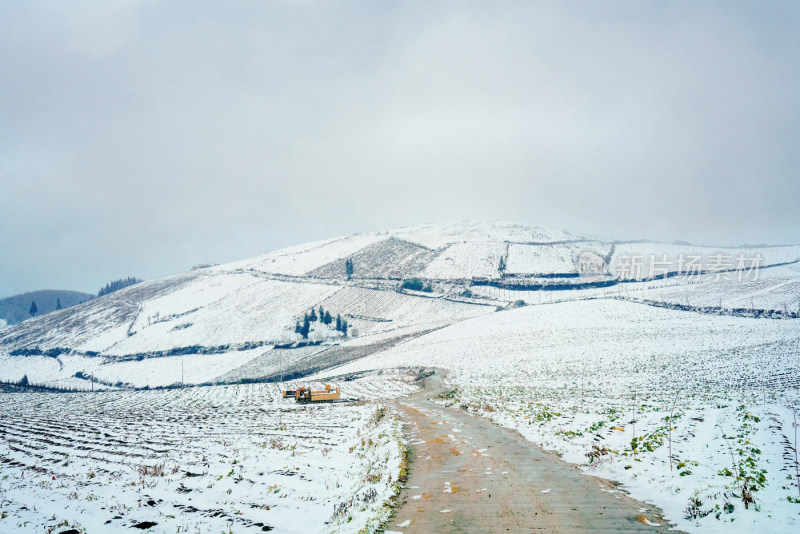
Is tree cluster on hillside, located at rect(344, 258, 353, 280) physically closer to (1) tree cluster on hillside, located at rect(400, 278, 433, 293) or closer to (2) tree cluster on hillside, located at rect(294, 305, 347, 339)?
(1) tree cluster on hillside, located at rect(400, 278, 433, 293)

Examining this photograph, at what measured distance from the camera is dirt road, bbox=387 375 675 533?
903cm

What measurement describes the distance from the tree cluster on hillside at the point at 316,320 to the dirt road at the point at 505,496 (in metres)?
116

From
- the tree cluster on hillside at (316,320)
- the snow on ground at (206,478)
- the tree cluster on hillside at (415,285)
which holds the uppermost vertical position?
the tree cluster on hillside at (415,285)

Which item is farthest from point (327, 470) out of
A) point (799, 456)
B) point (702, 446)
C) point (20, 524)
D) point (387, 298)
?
point (387, 298)

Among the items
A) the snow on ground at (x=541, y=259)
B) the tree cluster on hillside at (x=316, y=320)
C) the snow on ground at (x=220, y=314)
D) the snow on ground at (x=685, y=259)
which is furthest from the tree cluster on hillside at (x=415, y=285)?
the snow on ground at (x=685, y=259)

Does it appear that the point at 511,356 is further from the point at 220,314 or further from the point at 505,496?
the point at 220,314

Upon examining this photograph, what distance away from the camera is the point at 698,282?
13550cm

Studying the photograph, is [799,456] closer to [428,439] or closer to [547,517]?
[547,517]

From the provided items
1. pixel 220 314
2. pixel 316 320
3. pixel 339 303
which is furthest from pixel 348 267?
pixel 220 314

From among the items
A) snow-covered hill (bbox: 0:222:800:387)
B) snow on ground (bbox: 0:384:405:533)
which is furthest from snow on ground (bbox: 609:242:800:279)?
snow on ground (bbox: 0:384:405:533)

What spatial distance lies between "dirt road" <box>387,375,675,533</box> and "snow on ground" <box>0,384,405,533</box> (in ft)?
2.79

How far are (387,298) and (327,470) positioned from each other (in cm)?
14119

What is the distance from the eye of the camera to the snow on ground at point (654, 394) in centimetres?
1083

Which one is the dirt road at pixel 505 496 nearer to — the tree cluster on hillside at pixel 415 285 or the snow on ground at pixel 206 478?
the snow on ground at pixel 206 478
